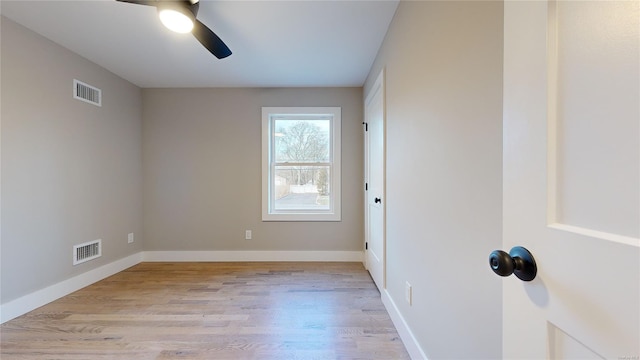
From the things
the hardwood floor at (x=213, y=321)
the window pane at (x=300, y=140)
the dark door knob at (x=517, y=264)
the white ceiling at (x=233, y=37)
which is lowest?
the hardwood floor at (x=213, y=321)

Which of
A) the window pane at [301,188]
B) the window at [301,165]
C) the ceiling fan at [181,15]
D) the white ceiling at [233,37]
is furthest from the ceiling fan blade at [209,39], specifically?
the window pane at [301,188]

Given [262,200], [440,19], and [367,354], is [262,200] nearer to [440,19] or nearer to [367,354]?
[367,354]

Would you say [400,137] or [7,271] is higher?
[400,137]

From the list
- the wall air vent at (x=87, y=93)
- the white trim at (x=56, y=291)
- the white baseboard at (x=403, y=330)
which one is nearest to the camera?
the white baseboard at (x=403, y=330)

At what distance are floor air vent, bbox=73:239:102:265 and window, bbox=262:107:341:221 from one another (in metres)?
1.90

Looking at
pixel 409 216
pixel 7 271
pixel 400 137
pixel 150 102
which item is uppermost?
pixel 150 102

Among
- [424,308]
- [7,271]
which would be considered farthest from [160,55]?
[424,308]

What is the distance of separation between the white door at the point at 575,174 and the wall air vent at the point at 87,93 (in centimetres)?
354

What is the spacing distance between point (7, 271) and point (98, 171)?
1178mm

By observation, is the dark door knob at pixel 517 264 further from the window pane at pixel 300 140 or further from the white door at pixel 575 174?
the window pane at pixel 300 140

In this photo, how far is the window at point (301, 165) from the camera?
11.6ft

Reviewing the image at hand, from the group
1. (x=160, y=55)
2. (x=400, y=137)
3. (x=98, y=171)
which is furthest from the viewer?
(x=98, y=171)

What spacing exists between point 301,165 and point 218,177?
112 cm

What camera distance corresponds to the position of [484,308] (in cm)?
92
